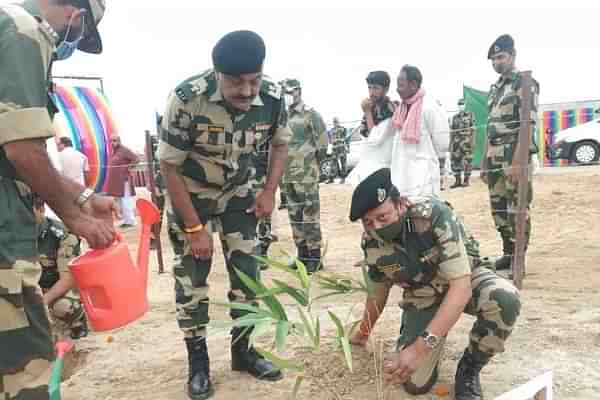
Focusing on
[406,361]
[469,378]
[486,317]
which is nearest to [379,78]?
[486,317]

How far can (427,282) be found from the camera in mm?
2363

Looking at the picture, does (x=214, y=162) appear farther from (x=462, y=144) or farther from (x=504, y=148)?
(x=462, y=144)

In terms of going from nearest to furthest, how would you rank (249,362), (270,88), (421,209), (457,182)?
(421,209)
(270,88)
(249,362)
(457,182)

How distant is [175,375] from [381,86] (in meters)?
2.78

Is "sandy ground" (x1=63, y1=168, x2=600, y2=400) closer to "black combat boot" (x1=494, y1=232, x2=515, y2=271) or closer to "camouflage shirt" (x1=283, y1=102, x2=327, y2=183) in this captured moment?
"black combat boot" (x1=494, y1=232, x2=515, y2=271)

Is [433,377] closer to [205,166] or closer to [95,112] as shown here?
[205,166]

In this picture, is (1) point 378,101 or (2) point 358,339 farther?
(1) point 378,101

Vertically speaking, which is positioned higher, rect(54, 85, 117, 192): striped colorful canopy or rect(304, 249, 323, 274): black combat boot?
rect(54, 85, 117, 192): striped colorful canopy

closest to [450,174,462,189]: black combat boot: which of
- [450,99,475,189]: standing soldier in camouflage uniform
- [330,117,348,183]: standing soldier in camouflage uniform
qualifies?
[450,99,475,189]: standing soldier in camouflage uniform

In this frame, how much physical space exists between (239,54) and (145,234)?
791mm

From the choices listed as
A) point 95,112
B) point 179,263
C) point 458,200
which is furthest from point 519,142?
point 95,112

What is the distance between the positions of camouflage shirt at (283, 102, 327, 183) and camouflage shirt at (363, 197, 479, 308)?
8.32ft

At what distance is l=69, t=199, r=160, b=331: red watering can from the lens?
68.7 inches

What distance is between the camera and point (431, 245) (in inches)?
86.4
